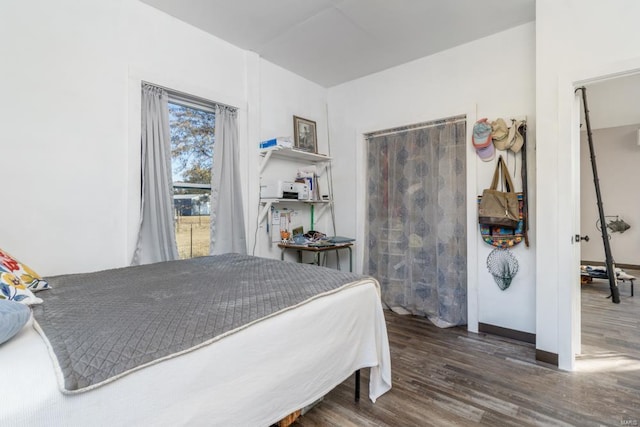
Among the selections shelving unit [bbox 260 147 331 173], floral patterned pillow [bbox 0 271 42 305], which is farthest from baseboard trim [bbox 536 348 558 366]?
floral patterned pillow [bbox 0 271 42 305]

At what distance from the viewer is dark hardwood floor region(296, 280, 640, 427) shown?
1652mm

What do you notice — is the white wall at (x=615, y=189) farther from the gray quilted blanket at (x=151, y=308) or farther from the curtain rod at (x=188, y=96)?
the gray quilted blanket at (x=151, y=308)

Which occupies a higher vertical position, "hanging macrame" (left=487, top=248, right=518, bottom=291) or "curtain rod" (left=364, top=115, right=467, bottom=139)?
"curtain rod" (left=364, top=115, right=467, bottom=139)

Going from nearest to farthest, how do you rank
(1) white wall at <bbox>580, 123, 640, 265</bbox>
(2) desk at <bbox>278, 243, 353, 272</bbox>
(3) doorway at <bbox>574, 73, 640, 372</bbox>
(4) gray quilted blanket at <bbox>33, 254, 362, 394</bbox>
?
1. (4) gray quilted blanket at <bbox>33, 254, 362, 394</bbox>
2. (2) desk at <bbox>278, 243, 353, 272</bbox>
3. (3) doorway at <bbox>574, 73, 640, 372</bbox>
4. (1) white wall at <bbox>580, 123, 640, 265</bbox>

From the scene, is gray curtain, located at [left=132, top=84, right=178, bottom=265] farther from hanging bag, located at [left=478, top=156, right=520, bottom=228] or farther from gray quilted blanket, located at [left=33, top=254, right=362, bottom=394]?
hanging bag, located at [left=478, top=156, right=520, bottom=228]

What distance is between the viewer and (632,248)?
5383 mm

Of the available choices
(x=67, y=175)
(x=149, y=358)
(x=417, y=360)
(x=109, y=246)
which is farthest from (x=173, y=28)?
(x=417, y=360)

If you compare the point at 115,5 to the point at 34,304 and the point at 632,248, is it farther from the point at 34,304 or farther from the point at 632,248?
the point at 632,248

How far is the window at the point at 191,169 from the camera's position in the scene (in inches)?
108

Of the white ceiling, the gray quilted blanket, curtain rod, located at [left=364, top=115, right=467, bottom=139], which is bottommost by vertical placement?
the gray quilted blanket

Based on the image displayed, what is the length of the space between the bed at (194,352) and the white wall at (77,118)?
467mm

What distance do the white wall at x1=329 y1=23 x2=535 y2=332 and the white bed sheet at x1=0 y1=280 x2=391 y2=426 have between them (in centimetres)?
163

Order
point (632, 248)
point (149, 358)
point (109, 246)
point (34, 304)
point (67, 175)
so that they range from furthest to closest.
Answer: point (632, 248)
point (109, 246)
point (67, 175)
point (34, 304)
point (149, 358)

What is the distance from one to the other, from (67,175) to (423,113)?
310 centimetres
